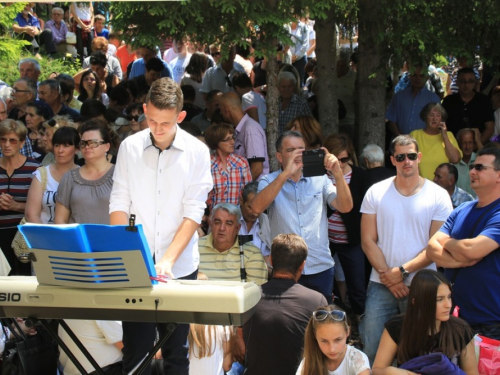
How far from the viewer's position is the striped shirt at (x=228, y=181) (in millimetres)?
7395

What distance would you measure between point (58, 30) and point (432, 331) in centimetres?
1200

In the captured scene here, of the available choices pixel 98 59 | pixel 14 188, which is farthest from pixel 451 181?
pixel 98 59

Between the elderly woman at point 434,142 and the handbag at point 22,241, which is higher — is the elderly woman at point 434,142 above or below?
above

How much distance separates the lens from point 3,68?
12.9m

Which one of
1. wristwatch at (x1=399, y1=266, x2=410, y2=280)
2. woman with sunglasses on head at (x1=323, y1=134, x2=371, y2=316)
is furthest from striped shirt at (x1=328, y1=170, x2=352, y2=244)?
wristwatch at (x1=399, y1=266, x2=410, y2=280)

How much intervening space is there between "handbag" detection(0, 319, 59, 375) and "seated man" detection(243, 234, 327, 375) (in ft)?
4.20

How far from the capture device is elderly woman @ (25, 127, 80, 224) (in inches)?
268

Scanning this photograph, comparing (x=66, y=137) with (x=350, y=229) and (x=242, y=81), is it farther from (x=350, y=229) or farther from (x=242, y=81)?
(x=242, y=81)

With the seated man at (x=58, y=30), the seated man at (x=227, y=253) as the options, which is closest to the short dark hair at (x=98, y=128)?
the seated man at (x=227, y=253)

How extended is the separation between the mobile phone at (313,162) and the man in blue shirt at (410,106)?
8.32 feet

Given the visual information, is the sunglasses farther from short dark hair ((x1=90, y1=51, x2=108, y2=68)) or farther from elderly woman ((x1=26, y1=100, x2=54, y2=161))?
short dark hair ((x1=90, y1=51, x2=108, y2=68))

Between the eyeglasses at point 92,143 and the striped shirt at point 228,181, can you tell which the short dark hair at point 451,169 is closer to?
the striped shirt at point 228,181

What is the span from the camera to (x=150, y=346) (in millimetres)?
4391

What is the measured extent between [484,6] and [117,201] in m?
4.40
